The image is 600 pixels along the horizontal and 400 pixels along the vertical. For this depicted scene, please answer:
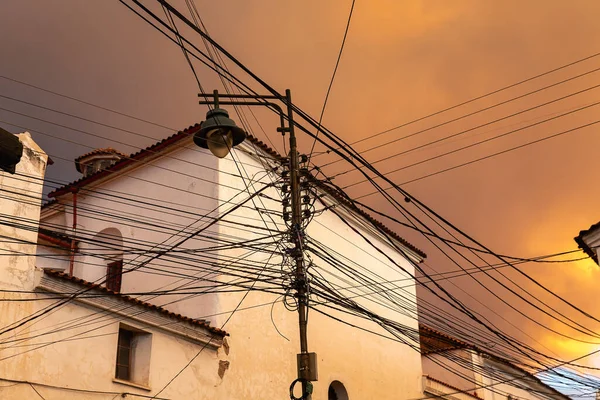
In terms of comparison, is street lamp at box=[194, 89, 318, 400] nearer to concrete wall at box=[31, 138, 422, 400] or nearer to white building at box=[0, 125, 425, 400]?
white building at box=[0, 125, 425, 400]

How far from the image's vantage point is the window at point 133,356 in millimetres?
16828

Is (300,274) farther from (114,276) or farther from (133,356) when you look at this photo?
(114,276)

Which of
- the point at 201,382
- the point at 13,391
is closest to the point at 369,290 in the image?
the point at 201,382

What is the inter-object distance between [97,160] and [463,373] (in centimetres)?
1521

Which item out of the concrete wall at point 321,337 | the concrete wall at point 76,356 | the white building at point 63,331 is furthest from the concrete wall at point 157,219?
the white building at point 63,331

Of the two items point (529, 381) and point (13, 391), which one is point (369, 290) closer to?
point (529, 381)

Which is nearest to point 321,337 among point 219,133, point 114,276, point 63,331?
point 114,276

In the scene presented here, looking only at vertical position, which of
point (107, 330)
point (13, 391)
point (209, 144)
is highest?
point (209, 144)

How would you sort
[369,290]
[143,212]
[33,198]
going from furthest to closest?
[369,290] < [143,212] < [33,198]

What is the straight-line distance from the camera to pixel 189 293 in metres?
19.7

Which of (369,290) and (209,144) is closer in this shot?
(209,144)

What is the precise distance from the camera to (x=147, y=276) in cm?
2158

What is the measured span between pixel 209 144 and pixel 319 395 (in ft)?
34.7

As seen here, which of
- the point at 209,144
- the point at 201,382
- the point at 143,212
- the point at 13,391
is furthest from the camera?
the point at 143,212
